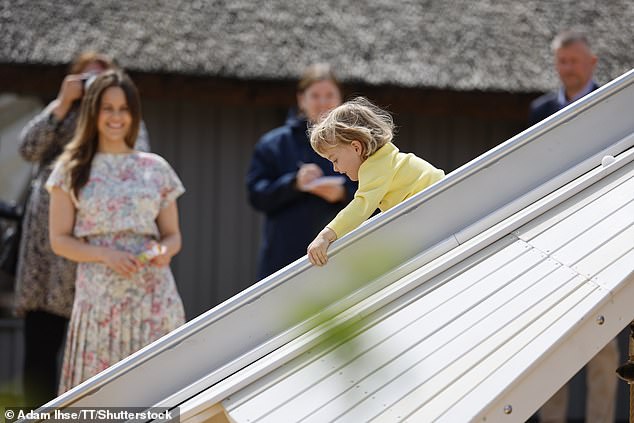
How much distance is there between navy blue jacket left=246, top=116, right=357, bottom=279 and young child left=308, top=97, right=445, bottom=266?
5.31 ft

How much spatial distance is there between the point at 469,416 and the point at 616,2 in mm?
6112

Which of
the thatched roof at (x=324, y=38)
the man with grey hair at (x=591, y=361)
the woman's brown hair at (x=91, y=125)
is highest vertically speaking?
the thatched roof at (x=324, y=38)

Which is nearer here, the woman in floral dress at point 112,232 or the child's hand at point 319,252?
the child's hand at point 319,252

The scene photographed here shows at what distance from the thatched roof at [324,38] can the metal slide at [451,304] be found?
349 cm

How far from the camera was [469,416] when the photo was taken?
8.57ft

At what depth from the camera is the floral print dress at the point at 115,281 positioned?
4.39m

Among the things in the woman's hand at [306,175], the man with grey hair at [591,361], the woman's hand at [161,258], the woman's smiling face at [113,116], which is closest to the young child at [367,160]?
the woman's hand at [161,258]

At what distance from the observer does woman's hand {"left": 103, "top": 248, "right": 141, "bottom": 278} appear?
4.35m

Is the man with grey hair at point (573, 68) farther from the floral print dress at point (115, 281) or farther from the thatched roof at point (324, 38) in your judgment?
the floral print dress at point (115, 281)

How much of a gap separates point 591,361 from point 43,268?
304 cm

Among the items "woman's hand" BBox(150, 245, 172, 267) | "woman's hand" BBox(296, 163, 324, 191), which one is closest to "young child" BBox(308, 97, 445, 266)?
"woman's hand" BBox(150, 245, 172, 267)

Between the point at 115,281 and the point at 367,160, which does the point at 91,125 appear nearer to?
the point at 115,281

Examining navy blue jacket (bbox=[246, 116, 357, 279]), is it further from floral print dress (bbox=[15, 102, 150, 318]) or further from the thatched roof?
the thatched roof

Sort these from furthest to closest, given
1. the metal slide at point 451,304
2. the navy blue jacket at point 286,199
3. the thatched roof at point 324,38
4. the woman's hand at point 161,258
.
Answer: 1. the thatched roof at point 324,38
2. the navy blue jacket at point 286,199
3. the woman's hand at point 161,258
4. the metal slide at point 451,304
